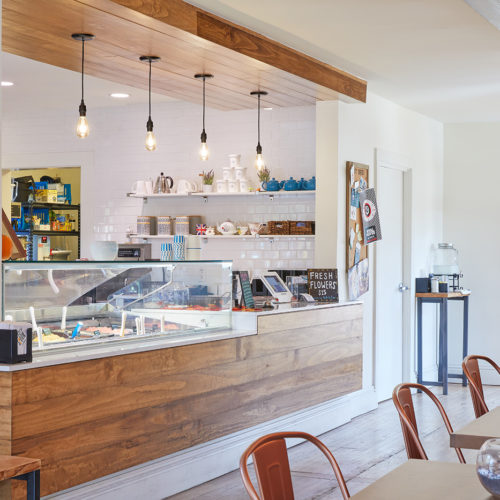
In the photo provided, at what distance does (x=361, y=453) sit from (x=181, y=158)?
3915mm

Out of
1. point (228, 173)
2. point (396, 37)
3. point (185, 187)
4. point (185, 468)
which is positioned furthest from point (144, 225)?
point (185, 468)

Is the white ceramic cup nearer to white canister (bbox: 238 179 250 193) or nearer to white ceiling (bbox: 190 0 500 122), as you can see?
white canister (bbox: 238 179 250 193)

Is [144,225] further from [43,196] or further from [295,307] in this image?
[295,307]

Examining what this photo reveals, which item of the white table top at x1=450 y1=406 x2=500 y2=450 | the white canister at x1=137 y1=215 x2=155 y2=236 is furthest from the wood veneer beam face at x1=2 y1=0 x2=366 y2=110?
the white table top at x1=450 y1=406 x2=500 y2=450

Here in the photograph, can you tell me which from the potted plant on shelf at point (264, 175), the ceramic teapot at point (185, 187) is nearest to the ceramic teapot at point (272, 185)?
the potted plant on shelf at point (264, 175)

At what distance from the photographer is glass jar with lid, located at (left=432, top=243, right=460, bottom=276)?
889 centimetres

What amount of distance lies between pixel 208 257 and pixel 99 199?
1.46 metres

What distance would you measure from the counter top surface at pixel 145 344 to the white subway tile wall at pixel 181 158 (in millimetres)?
2216

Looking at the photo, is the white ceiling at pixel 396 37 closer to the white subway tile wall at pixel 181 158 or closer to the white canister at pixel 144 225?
the white subway tile wall at pixel 181 158

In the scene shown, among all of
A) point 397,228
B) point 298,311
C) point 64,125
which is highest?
point 64,125

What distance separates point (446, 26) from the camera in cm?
509

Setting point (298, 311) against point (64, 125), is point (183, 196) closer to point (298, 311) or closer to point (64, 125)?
point (64, 125)

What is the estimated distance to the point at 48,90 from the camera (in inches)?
309

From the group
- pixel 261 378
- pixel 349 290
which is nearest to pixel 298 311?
pixel 261 378
